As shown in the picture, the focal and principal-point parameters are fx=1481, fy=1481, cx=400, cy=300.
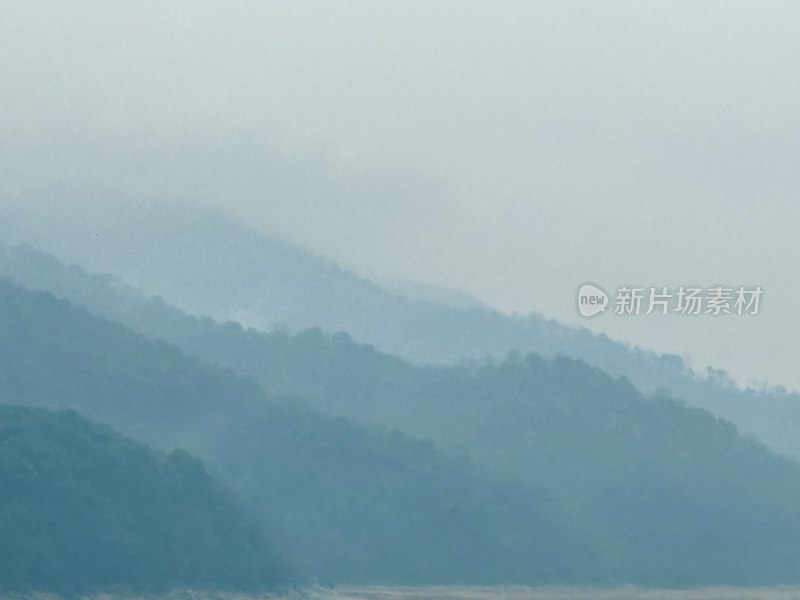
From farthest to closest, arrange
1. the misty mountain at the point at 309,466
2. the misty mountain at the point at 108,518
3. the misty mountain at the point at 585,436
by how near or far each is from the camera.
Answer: the misty mountain at the point at 585,436 → the misty mountain at the point at 309,466 → the misty mountain at the point at 108,518

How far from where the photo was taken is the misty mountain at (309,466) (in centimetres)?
7156

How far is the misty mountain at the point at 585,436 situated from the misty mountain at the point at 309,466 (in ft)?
14.5

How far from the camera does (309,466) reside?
246 feet

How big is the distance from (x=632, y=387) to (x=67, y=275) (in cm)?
3751

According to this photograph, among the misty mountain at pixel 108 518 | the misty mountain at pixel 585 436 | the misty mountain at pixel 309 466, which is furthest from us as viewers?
the misty mountain at pixel 585 436

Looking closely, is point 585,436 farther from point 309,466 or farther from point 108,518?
point 108,518

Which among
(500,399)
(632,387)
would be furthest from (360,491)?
(632,387)

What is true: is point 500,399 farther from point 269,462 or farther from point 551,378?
point 269,462

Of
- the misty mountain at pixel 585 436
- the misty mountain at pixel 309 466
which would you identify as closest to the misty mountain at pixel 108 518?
the misty mountain at pixel 309 466

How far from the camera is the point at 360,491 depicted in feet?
244

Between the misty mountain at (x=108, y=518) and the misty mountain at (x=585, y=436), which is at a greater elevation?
the misty mountain at (x=585, y=436)

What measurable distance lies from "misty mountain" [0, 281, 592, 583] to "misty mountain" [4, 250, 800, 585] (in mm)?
4419

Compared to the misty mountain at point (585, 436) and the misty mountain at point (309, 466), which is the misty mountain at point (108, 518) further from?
the misty mountain at point (585, 436)

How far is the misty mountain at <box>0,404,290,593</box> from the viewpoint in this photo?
57.2 meters
